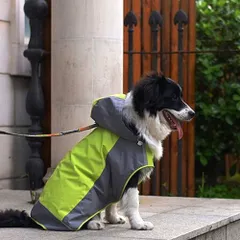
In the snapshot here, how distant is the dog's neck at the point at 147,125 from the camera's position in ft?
19.3

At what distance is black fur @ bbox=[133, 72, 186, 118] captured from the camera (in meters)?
5.74

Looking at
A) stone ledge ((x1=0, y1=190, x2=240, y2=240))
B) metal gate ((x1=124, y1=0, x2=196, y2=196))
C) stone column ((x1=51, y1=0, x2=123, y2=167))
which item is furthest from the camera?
metal gate ((x1=124, y1=0, x2=196, y2=196))

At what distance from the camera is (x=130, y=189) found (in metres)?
5.80

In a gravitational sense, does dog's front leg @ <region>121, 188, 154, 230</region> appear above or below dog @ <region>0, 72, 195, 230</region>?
below

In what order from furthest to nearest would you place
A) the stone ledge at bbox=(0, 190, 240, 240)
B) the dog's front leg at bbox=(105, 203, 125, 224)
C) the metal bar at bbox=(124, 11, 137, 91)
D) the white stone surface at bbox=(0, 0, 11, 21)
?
the metal bar at bbox=(124, 11, 137, 91) → the white stone surface at bbox=(0, 0, 11, 21) → the dog's front leg at bbox=(105, 203, 125, 224) → the stone ledge at bbox=(0, 190, 240, 240)

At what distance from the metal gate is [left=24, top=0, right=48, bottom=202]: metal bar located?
108 cm

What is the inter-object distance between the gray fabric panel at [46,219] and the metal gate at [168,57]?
125 inches

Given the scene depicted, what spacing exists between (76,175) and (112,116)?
1.83 feet

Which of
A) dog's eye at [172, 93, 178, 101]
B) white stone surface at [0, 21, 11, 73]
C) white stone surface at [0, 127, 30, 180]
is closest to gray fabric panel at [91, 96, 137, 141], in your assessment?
dog's eye at [172, 93, 178, 101]

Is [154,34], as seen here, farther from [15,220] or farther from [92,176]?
[15,220]

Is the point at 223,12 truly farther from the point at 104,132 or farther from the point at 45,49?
the point at 104,132

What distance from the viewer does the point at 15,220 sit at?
6043mm

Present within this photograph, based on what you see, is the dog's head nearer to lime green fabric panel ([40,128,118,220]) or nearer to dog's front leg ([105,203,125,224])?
lime green fabric panel ([40,128,118,220])

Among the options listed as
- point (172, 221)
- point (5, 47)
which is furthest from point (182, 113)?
point (5, 47)
